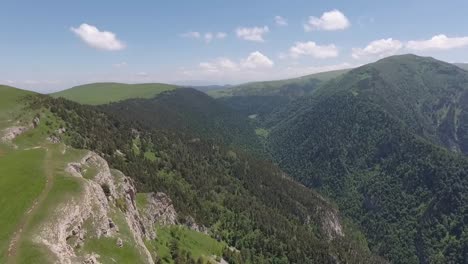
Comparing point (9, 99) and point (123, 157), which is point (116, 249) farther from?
point (9, 99)

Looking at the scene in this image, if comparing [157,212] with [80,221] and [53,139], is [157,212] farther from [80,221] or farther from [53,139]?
[80,221]

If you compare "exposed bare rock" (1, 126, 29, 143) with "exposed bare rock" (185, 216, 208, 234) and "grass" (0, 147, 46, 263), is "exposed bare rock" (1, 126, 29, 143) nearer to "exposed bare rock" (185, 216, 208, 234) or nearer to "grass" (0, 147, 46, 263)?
"grass" (0, 147, 46, 263)

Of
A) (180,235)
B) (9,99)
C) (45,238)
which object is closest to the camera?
(45,238)

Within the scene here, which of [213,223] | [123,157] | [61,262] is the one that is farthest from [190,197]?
[61,262]

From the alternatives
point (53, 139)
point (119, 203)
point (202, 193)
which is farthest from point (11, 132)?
point (202, 193)

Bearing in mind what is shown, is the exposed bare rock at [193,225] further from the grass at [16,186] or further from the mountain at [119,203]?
the grass at [16,186]

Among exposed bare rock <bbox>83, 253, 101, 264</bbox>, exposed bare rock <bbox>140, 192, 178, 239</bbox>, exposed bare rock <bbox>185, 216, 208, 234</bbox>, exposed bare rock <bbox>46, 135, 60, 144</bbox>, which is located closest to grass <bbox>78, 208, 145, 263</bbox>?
exposed bare rock <bbox>83, 253, 101, 264</bbox>

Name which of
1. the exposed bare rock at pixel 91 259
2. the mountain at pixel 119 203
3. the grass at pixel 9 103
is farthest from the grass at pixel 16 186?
the grass at pixel 9 103
